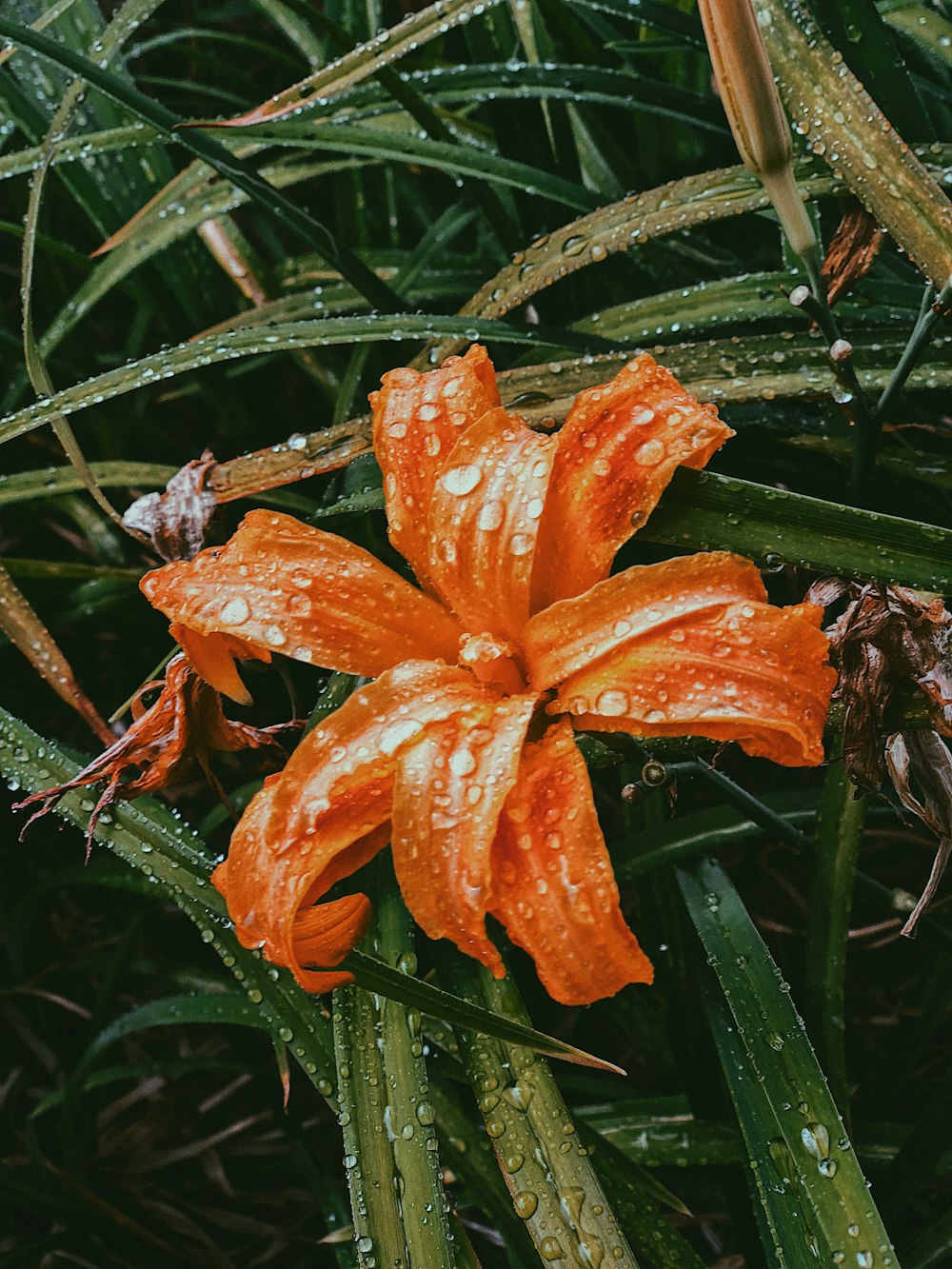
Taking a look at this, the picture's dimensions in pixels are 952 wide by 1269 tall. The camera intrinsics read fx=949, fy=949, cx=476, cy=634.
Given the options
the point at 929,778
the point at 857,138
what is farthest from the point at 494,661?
the point at 857,138

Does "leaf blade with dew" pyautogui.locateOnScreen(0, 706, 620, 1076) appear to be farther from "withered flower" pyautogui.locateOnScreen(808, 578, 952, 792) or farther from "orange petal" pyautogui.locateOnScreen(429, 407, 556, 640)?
"withered flower" pyautogui.locateOnScreen(808, 578, 952, 792)

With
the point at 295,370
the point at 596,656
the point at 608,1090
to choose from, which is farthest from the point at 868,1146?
the point at 295,370

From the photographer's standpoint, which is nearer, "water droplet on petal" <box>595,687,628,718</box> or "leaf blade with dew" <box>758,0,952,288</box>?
"water droplet on petal" <box>595,687,628,718</box>

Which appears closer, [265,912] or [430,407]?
[265,912]

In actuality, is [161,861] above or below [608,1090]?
above

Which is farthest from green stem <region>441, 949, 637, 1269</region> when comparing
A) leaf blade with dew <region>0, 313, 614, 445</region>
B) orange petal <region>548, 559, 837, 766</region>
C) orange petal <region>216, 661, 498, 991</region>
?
leaf blade with dew <region>0, 313, 614, 445</region>

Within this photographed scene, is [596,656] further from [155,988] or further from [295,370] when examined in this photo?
[295,370]
